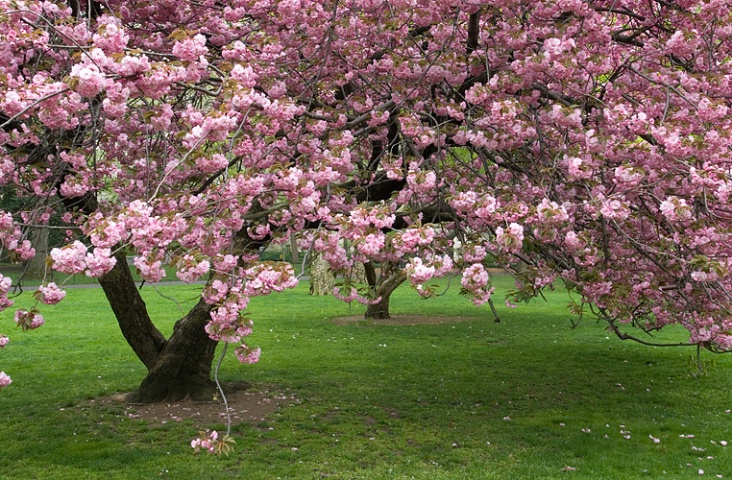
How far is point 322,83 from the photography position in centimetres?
641

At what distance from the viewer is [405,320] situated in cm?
1705

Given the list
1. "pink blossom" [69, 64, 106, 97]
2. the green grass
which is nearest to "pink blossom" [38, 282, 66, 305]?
"pink blossom" [69, 64, 106, 97]

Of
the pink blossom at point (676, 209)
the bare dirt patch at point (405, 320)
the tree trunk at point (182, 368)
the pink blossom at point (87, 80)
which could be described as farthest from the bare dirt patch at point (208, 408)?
the bare dirt patch at point (405, 320)

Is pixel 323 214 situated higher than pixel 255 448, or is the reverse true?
pixel 323 214

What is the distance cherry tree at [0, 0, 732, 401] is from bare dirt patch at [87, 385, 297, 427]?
253 centimetres

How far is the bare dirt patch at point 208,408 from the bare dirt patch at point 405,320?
734cm

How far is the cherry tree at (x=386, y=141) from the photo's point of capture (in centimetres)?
407

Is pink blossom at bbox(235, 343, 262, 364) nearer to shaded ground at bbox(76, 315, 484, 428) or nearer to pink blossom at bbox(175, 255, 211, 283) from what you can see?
pink blossom at bbox(175, 255, 211, 283)

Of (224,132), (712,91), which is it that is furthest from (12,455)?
(712,91)

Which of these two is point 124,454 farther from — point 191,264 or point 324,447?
point 191,264

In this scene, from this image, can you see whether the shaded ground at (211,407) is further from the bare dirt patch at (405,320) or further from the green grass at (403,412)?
the bare dirt patch at (405,320)

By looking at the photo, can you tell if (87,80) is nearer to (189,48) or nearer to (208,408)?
(189,48)

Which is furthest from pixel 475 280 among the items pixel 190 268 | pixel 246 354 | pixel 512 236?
pixel 190 268

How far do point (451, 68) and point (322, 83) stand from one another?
4.05 feet
